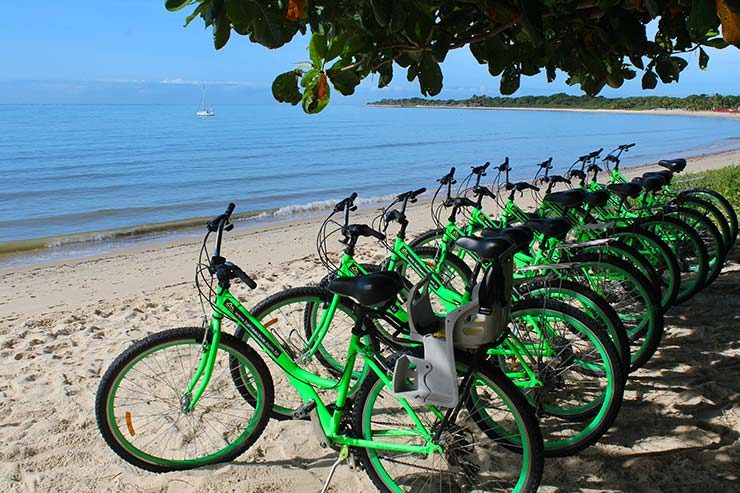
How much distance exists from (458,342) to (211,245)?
922 cm

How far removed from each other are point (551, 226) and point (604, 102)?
99885 mm

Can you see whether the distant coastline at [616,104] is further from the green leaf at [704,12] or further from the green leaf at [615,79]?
the green leaf at [704,12]

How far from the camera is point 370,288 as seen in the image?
259 cm

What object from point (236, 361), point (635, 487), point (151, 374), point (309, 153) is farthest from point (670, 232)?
point (309, 153)

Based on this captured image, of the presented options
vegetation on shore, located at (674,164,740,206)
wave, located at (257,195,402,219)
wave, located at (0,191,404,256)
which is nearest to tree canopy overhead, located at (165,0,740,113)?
vegetation on shore, located at (674,164,740,206)

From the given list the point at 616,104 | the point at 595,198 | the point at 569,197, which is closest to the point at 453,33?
the point at 569,197

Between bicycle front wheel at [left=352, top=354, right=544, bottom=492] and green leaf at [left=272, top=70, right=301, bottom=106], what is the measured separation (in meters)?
1.31

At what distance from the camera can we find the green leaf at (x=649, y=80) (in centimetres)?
380

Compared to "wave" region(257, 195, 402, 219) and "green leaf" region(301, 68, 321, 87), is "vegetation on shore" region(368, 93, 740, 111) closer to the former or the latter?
"wave" region(257, 195, 402, 219)

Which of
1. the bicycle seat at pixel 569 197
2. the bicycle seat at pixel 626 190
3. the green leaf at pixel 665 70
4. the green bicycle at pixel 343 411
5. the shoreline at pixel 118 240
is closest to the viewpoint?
the green bicycle at pixel 343 411

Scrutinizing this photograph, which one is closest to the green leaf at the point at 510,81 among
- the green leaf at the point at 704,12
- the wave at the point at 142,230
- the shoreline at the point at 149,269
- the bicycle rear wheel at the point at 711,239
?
the green leaf at the point at 704,12

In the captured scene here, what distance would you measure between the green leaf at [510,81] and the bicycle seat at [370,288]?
1765 mm

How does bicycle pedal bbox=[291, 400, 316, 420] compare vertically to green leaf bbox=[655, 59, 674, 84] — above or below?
below

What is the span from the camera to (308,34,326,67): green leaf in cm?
274
